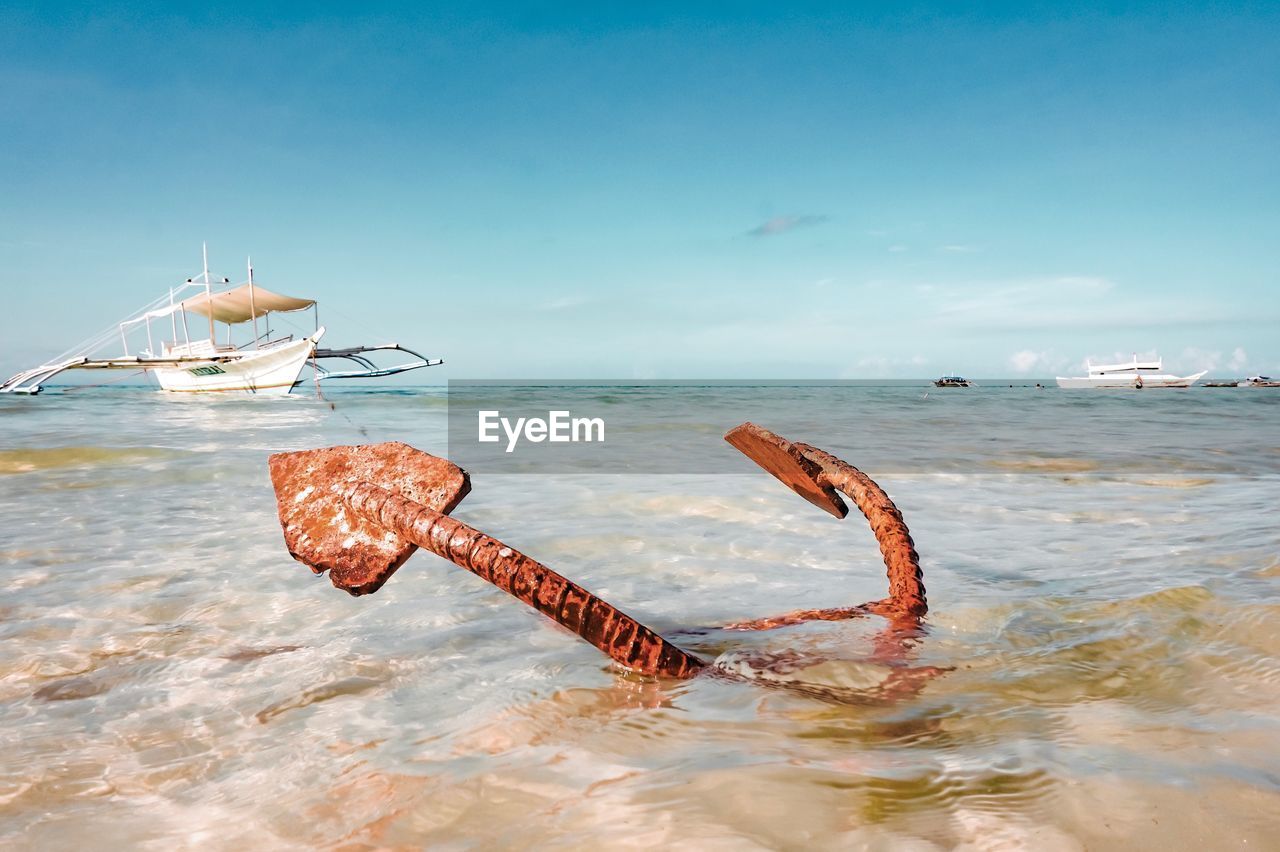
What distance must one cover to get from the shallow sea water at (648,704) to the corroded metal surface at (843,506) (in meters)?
0.13

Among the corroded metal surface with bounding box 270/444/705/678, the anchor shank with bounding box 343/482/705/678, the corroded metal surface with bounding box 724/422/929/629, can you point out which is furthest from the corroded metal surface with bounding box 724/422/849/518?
the anchor shank with bounding box 343/482/705/678

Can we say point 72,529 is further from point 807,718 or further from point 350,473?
point 807,718

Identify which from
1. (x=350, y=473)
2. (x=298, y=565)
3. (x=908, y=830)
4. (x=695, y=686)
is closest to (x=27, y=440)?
(x=298, y=565)

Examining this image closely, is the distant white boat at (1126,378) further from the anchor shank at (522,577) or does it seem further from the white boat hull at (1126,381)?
the anchor shank at (522,577)

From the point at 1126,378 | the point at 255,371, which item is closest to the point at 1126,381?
the point at 1126,378

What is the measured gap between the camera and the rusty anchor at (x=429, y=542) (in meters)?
2.07

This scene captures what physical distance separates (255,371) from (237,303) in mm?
6893

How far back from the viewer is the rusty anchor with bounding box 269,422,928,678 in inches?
81.6

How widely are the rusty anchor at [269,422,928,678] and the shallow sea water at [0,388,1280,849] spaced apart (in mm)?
196

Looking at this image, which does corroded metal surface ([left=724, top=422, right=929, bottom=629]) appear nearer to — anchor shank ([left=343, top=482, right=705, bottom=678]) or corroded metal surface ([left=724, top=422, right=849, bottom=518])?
corroded metal surface ([left=724, top=422, right=849, bottom=518])

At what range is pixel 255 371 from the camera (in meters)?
51.2

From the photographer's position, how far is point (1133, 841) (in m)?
1.50

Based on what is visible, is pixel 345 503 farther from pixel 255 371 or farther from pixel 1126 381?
pixel 1126 381

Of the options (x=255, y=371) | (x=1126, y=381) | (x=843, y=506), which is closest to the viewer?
(x=843, y=506)
